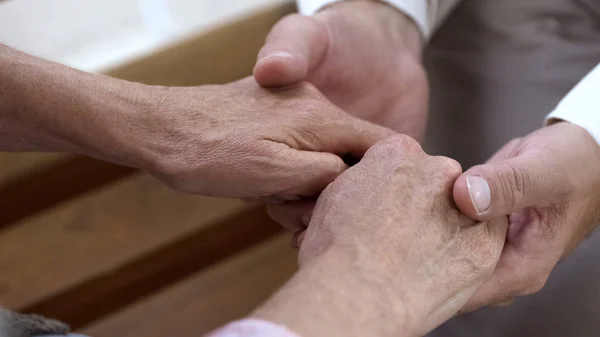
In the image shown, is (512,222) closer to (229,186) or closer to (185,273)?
(229,186)

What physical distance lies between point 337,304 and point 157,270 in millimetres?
930

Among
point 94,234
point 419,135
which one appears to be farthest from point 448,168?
point 94,234

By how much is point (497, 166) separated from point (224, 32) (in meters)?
0.68

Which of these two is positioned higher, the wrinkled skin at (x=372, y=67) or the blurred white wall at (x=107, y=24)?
the blurred white wall at (x=107, y=24)

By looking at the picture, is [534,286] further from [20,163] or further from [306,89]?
[20,163]

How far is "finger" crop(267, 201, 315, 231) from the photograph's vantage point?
808 mm

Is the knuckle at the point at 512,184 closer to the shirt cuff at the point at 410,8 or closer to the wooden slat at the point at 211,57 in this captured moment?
the shirt cuff at the point at 410,8

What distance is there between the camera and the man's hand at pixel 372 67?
0.96 meters

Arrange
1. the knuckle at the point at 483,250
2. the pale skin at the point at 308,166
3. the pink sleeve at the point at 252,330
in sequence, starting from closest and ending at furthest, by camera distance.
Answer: the pink sleeve at the point at 252,330 → the pale skin at the point at 308,166 → the knuckle at the point at 483,250

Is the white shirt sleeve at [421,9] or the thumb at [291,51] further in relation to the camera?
the white shirt sleeve at [421,9]

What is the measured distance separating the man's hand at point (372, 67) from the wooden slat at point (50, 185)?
1.71ft

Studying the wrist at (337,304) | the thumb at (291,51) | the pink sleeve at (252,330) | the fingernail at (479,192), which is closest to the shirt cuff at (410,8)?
Result: the thumb at (291,51)

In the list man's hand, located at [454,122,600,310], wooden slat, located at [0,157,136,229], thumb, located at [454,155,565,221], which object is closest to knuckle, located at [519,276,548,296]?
man's hand, located at [454,122,600,310]

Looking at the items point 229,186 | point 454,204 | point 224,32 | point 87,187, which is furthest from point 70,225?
point 454,204
